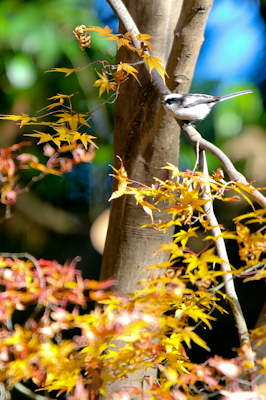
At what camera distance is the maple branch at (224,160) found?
566 mm

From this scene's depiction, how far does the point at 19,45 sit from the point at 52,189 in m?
0.97

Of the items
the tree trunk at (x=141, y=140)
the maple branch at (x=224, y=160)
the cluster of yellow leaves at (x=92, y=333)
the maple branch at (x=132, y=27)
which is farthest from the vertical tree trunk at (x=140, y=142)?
the cluster of yellow leaves at (x=92, y=333)

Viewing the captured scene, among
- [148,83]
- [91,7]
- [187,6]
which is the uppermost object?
[91,7]

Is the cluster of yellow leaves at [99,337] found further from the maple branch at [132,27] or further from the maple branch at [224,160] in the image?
the maple branch at [132,27]

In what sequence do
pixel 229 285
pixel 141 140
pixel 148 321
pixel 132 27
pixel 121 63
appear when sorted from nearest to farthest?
pixel 148 321 < pixel 229 285 < pixel 121 63 < pixel 132 27 < pixel 141 140

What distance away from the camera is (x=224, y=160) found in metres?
0.63

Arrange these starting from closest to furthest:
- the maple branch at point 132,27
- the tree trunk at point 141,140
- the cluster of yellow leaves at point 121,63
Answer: the cluster of yellow leaves at point 121,63 < the maple branch at point 132,27 < the tree trunk at point 141,140

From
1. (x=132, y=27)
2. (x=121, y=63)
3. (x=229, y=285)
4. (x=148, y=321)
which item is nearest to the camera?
(x=148, y=321)

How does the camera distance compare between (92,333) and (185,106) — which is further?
(185,106)

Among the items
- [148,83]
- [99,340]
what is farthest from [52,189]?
[99,340]

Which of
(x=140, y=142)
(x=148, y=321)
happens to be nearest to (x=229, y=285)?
(x=148, y=321)

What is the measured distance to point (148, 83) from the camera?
1.06 metres

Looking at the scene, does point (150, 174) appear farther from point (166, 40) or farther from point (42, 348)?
point (42, 348)

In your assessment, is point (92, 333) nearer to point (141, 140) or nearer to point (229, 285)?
point (229, 285)
